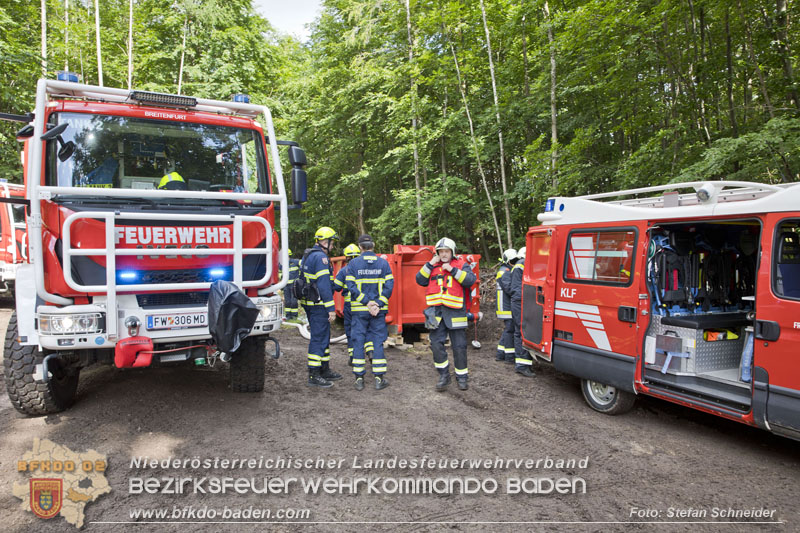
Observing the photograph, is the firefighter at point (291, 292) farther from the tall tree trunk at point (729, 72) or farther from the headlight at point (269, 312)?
the tall tree trunk at point (729, 72)

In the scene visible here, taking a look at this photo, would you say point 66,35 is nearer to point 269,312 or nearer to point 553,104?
point 553,104

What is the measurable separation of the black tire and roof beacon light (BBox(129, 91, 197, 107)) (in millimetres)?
2299

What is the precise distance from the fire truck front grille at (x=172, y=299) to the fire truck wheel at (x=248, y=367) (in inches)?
36.2

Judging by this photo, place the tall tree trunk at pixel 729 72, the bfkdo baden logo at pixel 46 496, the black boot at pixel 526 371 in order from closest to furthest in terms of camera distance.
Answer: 1. the bfkdo baden logo at pixel 46 496
2. the black boot at pixel 526 371
3. the tall tree trunk at pixel 729 72

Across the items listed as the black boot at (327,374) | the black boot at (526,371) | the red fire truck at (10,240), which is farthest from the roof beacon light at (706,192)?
the red fire truck at (10,240)

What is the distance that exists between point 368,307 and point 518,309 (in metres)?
2.51

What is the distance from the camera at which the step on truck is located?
3580 millimetres

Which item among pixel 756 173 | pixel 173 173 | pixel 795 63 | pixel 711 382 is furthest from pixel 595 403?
pixel 795 63

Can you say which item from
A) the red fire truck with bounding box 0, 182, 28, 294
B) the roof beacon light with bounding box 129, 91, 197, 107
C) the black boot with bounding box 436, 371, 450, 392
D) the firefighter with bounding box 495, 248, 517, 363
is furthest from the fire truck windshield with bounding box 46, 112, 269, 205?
the red fire truck with bounding box 0, 182, 28, 294

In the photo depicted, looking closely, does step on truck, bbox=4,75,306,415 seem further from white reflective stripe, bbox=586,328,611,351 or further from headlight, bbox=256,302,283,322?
white reflective stripe, bbox=586,328,611,351

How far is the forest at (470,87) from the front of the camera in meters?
8.02

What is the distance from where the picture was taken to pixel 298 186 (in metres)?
4.63

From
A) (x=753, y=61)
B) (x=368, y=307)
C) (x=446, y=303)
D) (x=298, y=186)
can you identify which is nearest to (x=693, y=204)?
(x=446, y=303)

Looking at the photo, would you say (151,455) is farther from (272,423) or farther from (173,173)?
(173,173)
